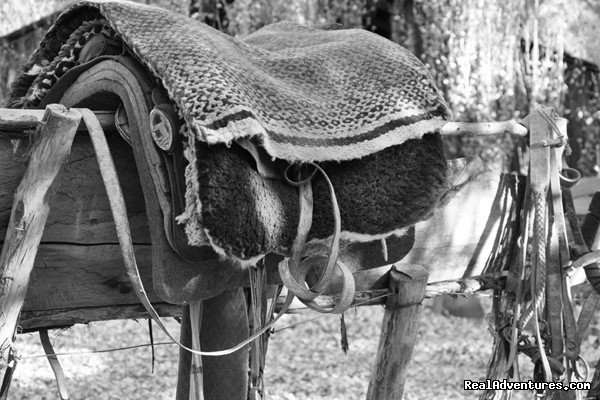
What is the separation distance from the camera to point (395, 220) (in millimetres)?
1393

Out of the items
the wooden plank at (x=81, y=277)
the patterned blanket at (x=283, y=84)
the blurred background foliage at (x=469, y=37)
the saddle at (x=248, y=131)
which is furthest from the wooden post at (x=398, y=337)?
the blurred background foliage at (x=469, y=37)

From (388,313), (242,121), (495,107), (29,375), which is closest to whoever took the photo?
(242,121)

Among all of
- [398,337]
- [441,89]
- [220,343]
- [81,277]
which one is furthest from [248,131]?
[441,89]

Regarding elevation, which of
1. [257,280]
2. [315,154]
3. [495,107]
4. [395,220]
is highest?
[315,154]

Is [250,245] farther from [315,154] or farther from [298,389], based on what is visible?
[298,389]

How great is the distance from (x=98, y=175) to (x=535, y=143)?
118 centimetres

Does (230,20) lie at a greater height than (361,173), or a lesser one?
lesser

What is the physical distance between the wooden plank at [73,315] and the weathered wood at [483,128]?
0.80 metres

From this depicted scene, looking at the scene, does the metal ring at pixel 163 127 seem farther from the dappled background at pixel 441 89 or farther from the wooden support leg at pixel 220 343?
the dappled background at pixel 441 89

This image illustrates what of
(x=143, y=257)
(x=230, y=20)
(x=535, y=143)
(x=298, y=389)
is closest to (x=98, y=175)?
(x=143, y=257)

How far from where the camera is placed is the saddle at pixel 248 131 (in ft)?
3.73

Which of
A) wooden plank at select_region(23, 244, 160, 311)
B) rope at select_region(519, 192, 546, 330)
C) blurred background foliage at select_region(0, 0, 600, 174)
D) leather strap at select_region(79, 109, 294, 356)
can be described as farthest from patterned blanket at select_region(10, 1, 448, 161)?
blurred background foliage at select_region(0, 0, 600, 174)

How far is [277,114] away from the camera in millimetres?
1236

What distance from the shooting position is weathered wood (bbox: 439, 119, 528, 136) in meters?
1.84
